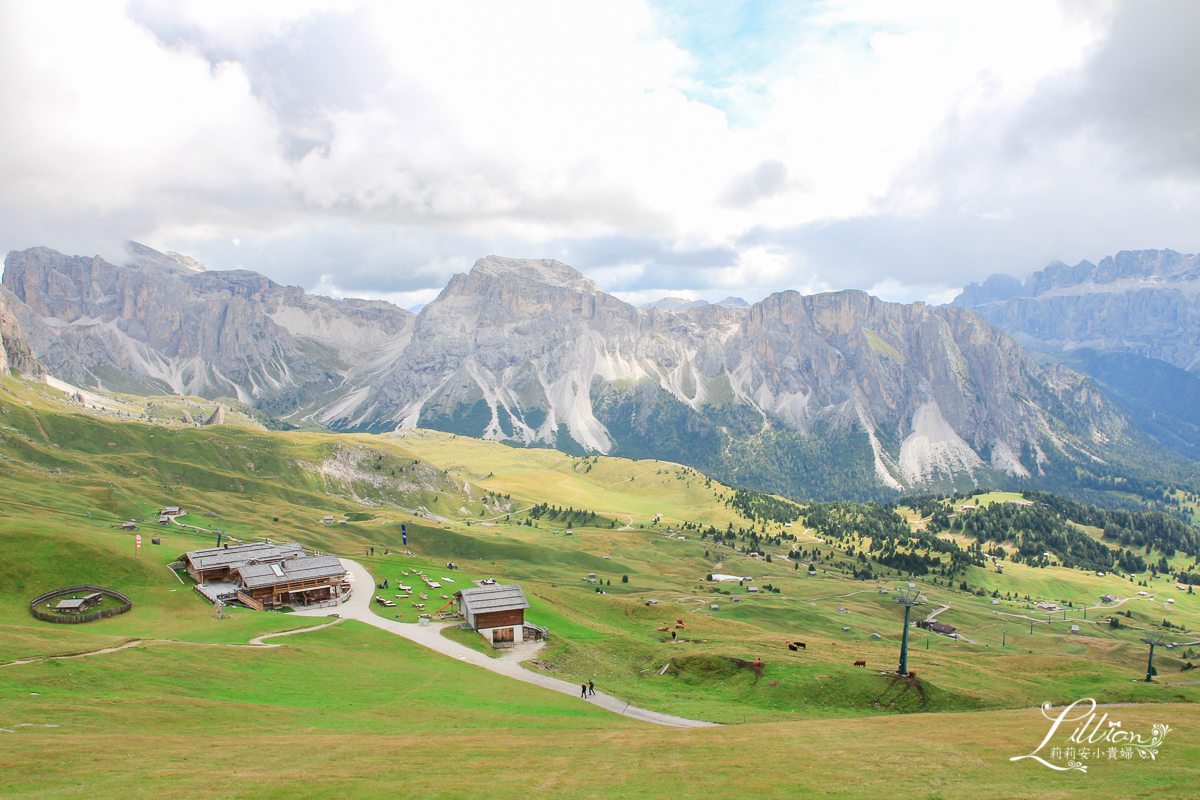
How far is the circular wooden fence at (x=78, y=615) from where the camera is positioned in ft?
235

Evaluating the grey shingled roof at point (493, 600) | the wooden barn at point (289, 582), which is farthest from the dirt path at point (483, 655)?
the grey shingled roof at point (493, 600)

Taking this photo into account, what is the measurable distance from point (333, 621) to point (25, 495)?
10361 cm

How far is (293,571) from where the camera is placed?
9719 cm

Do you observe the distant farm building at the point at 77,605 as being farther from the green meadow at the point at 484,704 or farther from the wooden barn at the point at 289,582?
the wooden barn at the point at 289,582

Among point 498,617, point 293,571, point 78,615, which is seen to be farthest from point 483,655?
point 78,615

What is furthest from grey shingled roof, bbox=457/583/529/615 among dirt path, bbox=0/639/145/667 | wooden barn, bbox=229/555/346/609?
dirt path, bbox=0/639/145/667

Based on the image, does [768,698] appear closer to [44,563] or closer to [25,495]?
[44,563]

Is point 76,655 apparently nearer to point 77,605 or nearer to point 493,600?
point 77,605

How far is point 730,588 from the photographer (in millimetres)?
177875

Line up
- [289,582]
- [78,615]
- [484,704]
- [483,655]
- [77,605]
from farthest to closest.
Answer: [289,582]
[483,655]
[77,605]
[78,615]
[484,704]

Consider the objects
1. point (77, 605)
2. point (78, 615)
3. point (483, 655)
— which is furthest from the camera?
point (483, 655)

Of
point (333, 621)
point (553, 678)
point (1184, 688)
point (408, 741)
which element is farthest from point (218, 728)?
point (1184, 688)

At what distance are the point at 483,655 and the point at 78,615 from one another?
4596 centimetres

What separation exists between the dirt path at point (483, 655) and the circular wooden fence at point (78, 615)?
68.4ft
